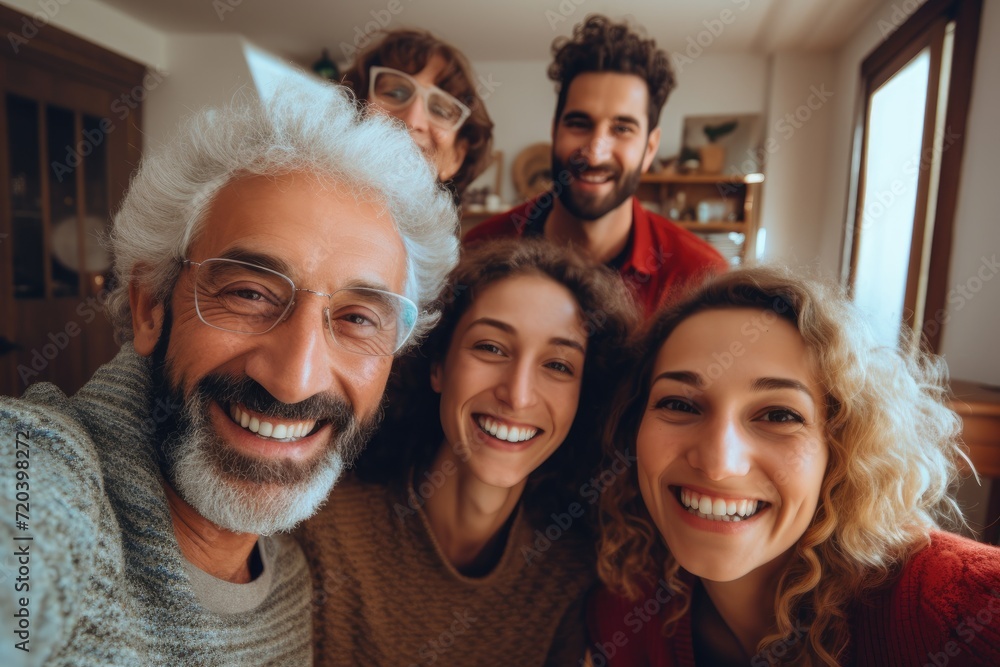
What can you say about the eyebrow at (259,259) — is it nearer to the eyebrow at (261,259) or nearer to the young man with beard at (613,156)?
the eyebrow at (261,259)

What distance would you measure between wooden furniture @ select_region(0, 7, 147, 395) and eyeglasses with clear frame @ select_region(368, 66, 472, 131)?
102 inches

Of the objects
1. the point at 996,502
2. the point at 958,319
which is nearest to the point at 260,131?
the point at 996,502

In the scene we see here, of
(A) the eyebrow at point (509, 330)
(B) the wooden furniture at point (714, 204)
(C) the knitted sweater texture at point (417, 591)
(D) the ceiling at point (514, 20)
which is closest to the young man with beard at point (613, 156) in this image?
(A) the eyebrow at point (509, 330)

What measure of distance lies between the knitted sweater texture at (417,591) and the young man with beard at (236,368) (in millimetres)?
156

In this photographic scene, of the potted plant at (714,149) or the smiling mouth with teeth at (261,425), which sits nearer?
the smiling mouth with teeth at (261,425)

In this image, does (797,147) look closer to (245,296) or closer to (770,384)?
(770,384)

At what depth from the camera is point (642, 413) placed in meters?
1.46

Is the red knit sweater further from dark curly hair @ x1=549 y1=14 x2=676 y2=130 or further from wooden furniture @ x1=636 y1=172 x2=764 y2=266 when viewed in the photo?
wooden furniture @ x1=636 y1=172 x2=764 y2=266

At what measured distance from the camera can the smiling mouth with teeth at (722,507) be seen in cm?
121

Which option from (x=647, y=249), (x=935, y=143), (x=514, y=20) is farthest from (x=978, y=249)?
(x=514, y=20)

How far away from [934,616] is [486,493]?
0.98 m

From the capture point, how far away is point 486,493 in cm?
161

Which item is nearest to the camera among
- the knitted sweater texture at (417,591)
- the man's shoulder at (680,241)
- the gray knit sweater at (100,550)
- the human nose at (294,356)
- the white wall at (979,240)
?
the gray knit sweater at (100,550)

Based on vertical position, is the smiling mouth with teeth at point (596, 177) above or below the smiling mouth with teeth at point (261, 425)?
above
